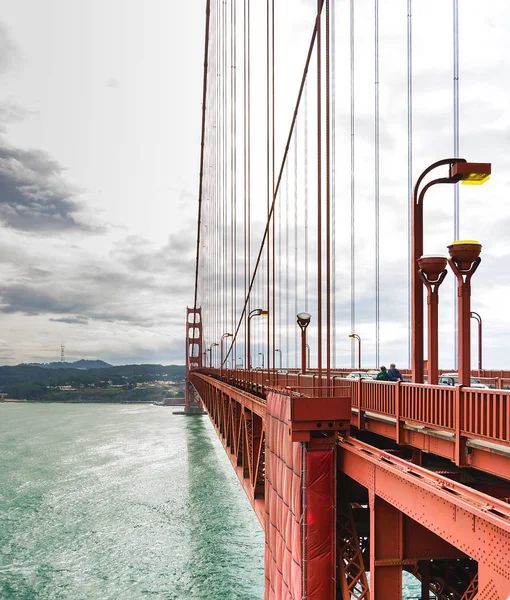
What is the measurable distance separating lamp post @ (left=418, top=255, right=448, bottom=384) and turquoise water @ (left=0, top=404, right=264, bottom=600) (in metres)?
11.6

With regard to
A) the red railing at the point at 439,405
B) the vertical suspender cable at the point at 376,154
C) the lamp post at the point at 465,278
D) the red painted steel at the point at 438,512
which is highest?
the vertical suspender cable at the point at 376,154

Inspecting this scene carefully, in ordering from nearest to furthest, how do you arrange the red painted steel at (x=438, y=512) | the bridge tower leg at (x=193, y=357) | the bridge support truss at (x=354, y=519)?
1. the red painted steel at (x=438, y=512)
2. the bridge support truss at (x=354, y=519)
3. the bridge tower leg at (x=193, y=357)

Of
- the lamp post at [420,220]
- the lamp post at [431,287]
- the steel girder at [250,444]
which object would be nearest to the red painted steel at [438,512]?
the lamp post at [431,287]

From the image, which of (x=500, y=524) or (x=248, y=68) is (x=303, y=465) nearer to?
(x=500, y=524)

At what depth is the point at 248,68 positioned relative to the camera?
31953mm

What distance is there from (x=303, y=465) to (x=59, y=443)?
159 ft

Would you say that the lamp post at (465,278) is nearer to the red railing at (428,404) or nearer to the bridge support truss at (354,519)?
the red railing at (428,404)

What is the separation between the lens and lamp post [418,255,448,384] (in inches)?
340

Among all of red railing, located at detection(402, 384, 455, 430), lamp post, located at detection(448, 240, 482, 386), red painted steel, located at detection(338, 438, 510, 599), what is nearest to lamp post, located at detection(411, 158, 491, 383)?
A: lamp post, located at detection(448, 240, 482, 386)

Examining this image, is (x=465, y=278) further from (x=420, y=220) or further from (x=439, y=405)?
(x=420, y=220)

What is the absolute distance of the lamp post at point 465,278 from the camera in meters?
7.01

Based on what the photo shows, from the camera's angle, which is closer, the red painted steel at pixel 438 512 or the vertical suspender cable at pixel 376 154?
the red painted steel at pixel 438 512

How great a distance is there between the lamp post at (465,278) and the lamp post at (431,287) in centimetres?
139

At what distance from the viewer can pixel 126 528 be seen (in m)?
23.9
